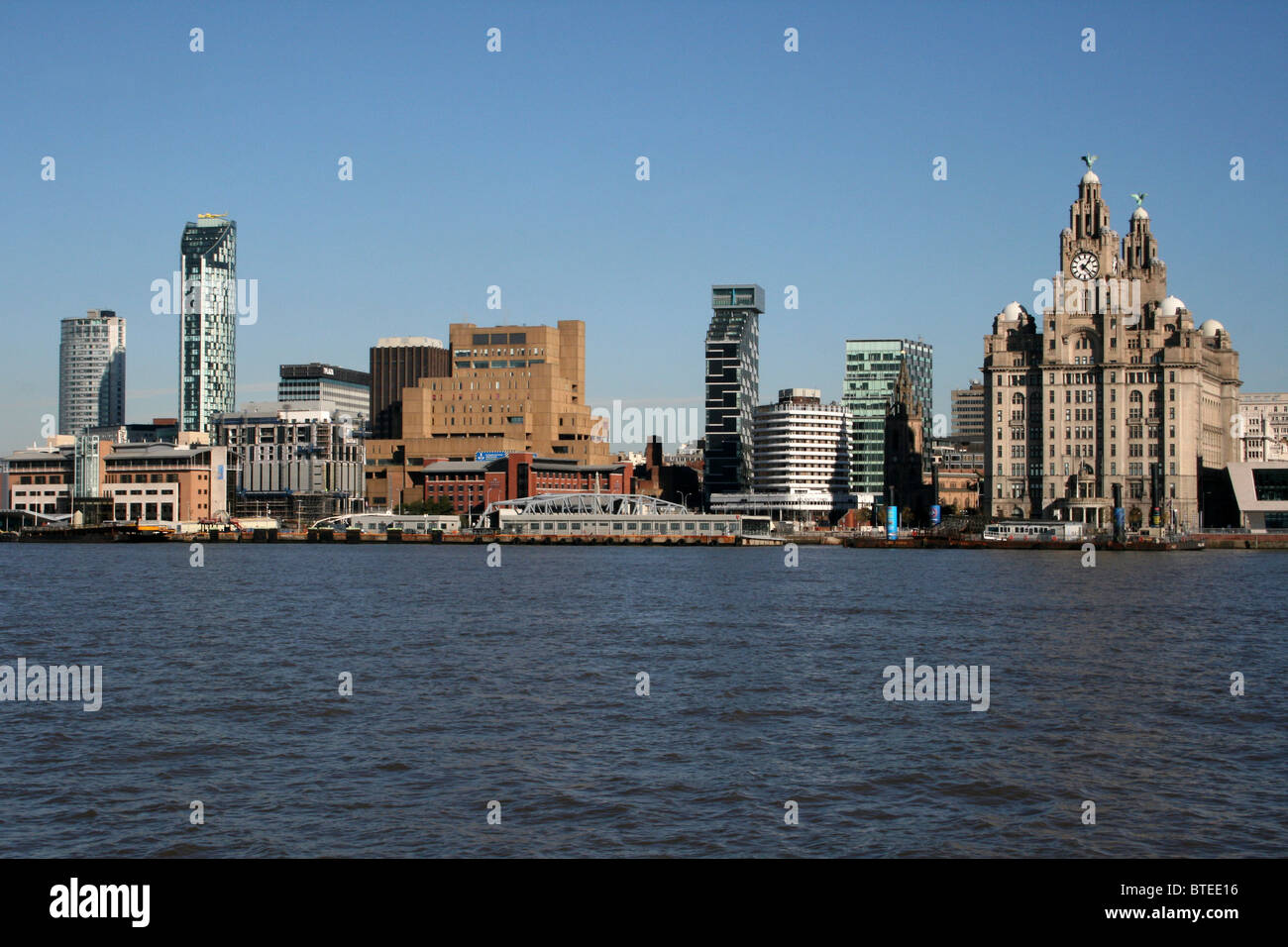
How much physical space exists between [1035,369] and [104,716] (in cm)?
15503

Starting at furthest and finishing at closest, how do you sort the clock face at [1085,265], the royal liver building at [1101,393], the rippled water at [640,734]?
the clock face at [1085,265]
the royal liver building at [1101,393]
the rippled water at [640,734]

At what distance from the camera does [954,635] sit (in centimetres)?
4625

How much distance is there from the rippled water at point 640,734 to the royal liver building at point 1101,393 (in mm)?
109845

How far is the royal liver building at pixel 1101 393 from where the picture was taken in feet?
525

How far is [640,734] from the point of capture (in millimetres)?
26016

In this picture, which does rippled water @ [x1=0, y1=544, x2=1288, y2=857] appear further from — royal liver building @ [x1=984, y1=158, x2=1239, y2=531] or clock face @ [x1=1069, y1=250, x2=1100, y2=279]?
clock face @ [x1=1069, y1=250, x2=1100, y2=279]

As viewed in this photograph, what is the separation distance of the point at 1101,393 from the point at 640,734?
492ft

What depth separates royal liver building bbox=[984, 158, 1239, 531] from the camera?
159875mm

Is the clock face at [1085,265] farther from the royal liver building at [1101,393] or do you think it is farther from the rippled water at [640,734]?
the rippled water at [640,734]

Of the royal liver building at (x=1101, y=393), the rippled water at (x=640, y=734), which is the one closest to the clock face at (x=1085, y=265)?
the royal liver building at (x=1101, y=393)

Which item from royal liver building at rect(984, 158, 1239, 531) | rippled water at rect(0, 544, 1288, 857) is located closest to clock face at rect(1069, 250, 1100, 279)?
royal liver building at rect(984, 158, 1239, 531)

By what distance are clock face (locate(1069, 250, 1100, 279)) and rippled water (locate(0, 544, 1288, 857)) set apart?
119 meters

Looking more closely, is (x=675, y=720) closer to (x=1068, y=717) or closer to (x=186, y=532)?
(x=1068, y=717)
